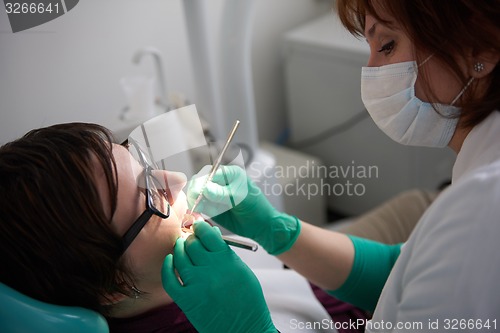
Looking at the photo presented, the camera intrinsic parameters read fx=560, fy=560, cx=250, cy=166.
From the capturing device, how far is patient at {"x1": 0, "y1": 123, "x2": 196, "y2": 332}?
823mm

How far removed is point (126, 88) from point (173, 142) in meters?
0.41

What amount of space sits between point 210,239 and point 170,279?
89 mm

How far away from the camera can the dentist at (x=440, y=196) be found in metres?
0.77

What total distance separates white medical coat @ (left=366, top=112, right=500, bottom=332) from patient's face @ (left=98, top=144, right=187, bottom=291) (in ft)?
1.27

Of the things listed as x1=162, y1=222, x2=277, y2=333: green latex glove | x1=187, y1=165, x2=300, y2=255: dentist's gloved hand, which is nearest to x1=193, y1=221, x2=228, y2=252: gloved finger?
x1=162, y1=222, x2=277, y2=333: green latex glove

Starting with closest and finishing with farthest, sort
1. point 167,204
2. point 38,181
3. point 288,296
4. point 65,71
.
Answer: point 38,181, point 167,204, point 65,71, point 288,296

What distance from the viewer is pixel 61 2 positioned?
2.98ft

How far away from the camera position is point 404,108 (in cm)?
92

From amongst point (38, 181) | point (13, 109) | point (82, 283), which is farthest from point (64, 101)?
point (82, 283)

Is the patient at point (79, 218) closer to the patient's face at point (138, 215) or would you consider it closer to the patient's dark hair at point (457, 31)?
the patient's face at point (138, 215)

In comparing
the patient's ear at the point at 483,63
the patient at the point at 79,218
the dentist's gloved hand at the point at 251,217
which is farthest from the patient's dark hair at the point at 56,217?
the patient's ear at the point at 483,63

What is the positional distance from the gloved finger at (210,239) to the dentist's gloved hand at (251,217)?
0.42 feet

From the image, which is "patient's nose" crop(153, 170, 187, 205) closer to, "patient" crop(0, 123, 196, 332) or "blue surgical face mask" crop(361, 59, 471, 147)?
"patient" crop(0, 123, 196, 332)

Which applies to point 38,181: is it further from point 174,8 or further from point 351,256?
point 174,8
